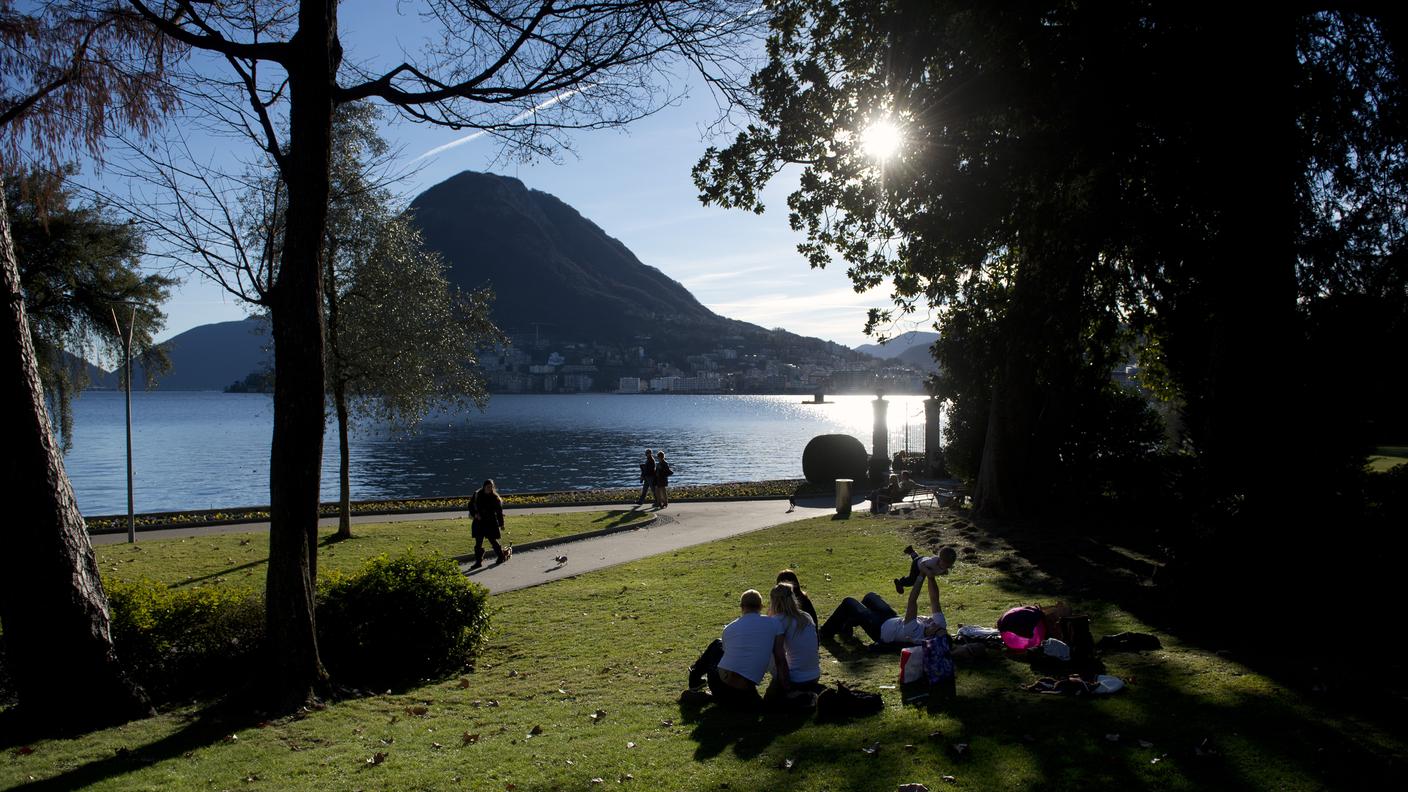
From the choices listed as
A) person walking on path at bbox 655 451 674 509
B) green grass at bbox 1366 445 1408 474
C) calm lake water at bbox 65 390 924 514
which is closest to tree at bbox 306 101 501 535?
calm lake water at bbox 65 390 924 514

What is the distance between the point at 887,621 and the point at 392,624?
5.39 meters

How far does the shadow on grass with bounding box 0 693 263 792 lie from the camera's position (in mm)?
6336

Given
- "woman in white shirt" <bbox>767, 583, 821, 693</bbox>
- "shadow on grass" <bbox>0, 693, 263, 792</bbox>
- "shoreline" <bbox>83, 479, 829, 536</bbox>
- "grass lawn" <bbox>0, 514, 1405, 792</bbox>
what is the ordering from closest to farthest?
"grass lawn" <bbox>0, 514, 1405, 792</bbox>
"shadow on grass" <bbox>0, 693, 263, 792</bbox>
"woman in white shirt" <bbox>767, 583, 821, 693</bbox>
"shoreline" <bbox>83, 479, 829, 536</bbox>

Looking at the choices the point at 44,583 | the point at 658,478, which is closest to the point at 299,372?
the point at 44,583

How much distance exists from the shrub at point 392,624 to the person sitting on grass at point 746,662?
367 cm

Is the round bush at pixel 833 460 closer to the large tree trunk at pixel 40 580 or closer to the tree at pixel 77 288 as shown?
the tree at pixel 77 288

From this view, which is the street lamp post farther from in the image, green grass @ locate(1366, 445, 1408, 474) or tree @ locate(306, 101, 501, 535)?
green grass @ locate(1366, 445, 1408, 474)

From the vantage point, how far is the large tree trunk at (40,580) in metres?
7.70

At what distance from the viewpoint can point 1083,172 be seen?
12977 mm

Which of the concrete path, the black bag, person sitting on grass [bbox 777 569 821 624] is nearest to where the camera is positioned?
the black bag

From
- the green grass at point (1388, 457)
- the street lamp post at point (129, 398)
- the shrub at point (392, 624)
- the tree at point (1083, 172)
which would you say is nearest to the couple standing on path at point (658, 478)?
the tree at point (1083, 172)

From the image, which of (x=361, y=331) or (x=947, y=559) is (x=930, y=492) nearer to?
(x=361, y=331)

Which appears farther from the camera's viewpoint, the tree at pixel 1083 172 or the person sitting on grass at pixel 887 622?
the tree at pixel 1083 172

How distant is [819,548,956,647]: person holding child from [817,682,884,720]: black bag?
4.67 feet
